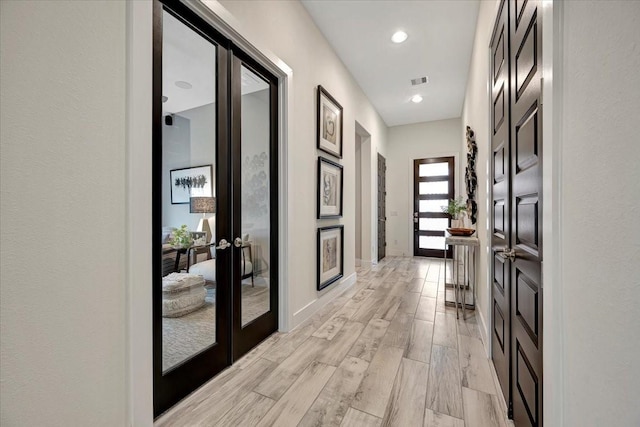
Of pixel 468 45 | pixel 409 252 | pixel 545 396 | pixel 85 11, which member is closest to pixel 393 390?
pixel 545 396

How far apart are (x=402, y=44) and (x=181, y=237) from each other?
3232mm

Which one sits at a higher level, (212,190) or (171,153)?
(171,153)

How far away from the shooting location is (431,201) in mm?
5930

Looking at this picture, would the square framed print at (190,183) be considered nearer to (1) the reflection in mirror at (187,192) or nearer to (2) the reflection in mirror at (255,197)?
(1) the reflection in mirror at (187,192)

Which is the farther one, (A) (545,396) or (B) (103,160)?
(B) (103,160)

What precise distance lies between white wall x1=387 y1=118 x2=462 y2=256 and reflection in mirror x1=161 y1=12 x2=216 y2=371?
17.0ft

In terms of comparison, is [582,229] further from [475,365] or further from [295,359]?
[295,359]

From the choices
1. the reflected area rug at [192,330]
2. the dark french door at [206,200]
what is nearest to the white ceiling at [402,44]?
the dark french door at [206,200]

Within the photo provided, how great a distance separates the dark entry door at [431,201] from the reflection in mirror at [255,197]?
471 cm

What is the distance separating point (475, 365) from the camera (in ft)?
5.91

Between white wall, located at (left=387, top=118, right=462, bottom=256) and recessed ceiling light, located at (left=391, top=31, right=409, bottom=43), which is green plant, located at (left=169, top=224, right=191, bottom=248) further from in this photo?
white wall, located at (left=387, top=118, right=462, bottom=256)

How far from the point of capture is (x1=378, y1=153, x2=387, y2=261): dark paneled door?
5.56 metres

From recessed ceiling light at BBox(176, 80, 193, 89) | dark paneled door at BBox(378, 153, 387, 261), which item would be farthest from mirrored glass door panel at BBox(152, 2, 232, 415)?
dark paneled door at BBox(378, 153, 387, 261)

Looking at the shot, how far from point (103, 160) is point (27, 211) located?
29 centimetres
